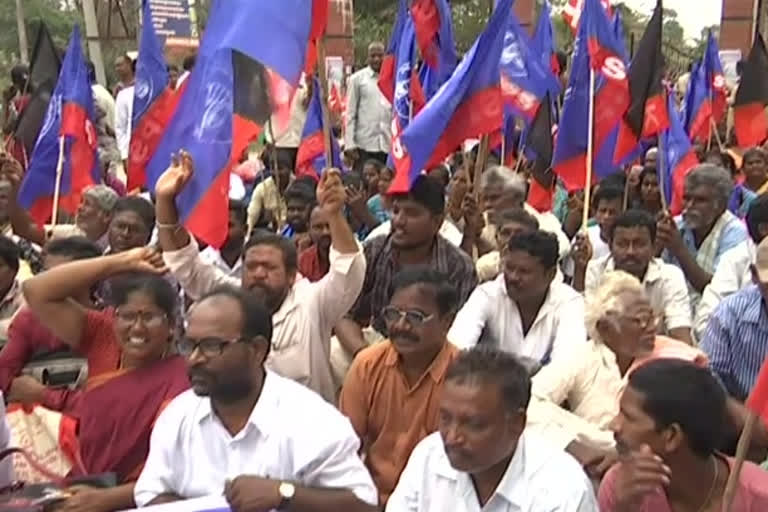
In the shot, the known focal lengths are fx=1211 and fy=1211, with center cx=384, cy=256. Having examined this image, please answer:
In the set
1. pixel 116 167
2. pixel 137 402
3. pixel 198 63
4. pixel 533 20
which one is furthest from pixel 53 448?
pixel 533 20

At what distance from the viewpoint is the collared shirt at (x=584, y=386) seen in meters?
4.16

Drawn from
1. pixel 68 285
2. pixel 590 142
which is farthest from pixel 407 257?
pixel 590 142

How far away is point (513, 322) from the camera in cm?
485

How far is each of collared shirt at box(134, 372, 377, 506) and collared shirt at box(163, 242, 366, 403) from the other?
126cm

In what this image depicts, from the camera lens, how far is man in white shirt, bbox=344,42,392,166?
39.2 feet

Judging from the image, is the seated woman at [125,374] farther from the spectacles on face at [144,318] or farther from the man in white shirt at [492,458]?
the man in white shirt at [492,458]

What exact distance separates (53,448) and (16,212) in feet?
10.9

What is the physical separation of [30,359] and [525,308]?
1927mm

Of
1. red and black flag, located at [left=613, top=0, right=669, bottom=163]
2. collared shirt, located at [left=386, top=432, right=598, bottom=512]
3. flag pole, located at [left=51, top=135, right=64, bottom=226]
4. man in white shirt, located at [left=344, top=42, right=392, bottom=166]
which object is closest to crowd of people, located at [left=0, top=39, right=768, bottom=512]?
collared shirt, located at [left=386, top=432, right=598, bottom=512]

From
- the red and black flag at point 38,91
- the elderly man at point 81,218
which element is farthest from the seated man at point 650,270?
the red and black flag at point 38,91

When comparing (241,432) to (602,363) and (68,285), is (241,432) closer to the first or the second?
(68,285)

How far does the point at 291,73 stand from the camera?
4.91m

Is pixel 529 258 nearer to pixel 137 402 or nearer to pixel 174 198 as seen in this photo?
pixel 174 198

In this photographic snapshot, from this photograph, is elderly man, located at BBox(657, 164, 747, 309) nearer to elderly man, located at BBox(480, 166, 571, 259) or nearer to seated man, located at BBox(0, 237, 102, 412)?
elderly man, located at BBox(480, 166, 571, 259)
